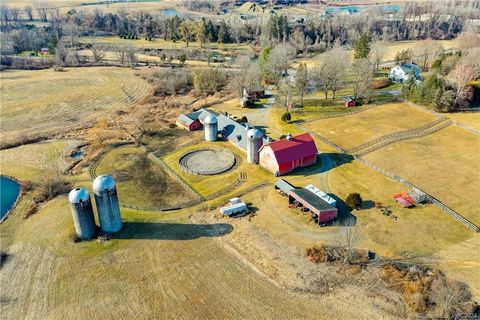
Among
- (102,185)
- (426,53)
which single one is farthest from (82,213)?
(426,53)

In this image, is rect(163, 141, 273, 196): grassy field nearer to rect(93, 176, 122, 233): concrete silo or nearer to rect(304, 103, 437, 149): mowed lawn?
rect(93, 176, 122, 233): concrete silo

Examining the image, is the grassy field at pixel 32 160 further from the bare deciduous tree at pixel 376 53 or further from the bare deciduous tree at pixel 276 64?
the bare deciduous tree at pixel 376 53

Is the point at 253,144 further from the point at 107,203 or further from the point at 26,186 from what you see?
the point at 26,186

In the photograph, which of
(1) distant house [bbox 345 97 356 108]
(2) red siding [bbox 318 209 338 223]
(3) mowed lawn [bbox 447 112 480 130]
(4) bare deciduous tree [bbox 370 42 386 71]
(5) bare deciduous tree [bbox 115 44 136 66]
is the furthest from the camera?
(5) bare deciduous tree [bbox 115 44 136 66]

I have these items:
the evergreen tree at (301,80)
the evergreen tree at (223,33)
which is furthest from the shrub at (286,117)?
the evergreen tree at (223,33)

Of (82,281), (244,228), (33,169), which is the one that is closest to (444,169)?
(244,228)

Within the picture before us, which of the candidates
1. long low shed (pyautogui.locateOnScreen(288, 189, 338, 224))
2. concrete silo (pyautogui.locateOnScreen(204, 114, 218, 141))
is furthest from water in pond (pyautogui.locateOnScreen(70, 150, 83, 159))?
long low shed (pyautogui.locateOnScreen(288, 189, 338, 224))
